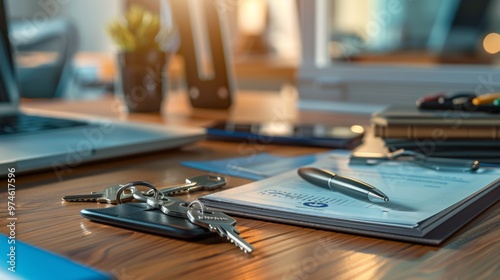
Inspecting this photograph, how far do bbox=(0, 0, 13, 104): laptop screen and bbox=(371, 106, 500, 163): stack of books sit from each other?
22.9 inches

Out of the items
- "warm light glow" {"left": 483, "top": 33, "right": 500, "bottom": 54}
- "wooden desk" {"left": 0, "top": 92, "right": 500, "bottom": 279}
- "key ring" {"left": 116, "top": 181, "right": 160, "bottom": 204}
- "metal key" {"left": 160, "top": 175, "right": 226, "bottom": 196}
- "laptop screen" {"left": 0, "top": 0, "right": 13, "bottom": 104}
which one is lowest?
"wooden desk" {"left": 0, "top": 92, "right": 500, "bottom": 279}

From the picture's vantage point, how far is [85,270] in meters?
0.38

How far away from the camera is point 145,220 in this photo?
50 cm

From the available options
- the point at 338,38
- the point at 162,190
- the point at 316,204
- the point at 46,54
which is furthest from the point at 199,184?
the point at 46,54

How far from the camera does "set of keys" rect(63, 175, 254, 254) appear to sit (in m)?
0.48

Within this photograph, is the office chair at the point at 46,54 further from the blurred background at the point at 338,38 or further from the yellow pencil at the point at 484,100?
the yellow pencil at the point at 484,100

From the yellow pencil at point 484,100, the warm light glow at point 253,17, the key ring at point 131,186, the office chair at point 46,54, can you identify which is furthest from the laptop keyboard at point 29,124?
the warm light glow at point 253,17

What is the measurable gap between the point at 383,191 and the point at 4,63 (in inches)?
27.4

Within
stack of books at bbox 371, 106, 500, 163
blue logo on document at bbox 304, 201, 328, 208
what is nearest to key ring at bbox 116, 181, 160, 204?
blue logo on document at bbox 304, 201, 328, 208

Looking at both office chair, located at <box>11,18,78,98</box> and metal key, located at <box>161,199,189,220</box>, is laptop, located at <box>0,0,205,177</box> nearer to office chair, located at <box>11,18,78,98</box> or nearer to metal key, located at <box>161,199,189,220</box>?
metal key, located at <box>161,199,189,220</box>

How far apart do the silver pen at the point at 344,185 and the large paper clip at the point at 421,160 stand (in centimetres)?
12

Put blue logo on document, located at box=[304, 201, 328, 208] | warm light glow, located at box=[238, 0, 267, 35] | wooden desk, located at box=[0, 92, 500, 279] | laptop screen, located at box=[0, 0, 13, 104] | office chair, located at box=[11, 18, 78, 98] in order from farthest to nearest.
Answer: warm light glow, located at box=[238, 0, 267, 35], office chair, located at box=[11, 18, 78, 98], laptop screen, located at box=[0, 0, 13, 104], blue logo on document, located at box=[304, 201, 328, 208], wooden desk, located at box=[0, 92, 500, 279]

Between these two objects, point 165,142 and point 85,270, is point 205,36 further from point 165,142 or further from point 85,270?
point 85,270

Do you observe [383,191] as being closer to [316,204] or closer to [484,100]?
[316,204]
